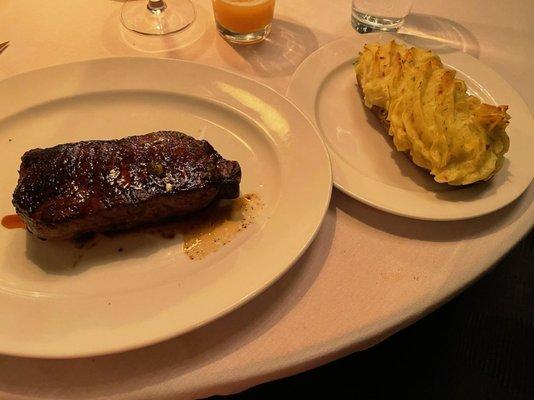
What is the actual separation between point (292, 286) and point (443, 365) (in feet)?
3.07

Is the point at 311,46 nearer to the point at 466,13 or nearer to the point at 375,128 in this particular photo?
the point at 375,128

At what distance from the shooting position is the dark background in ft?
5.48

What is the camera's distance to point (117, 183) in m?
1.11

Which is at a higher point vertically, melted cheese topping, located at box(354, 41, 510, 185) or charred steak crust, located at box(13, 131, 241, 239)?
melted cheese topping, located at box(354, 41, 510, 185)

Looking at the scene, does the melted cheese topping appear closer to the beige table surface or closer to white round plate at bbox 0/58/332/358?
the beige table surface

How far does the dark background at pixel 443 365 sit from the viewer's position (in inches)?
65.8

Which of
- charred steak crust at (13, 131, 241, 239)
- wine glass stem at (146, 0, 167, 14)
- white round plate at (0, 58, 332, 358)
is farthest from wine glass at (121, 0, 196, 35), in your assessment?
charred steak crust at (13, 131, 241, 239)

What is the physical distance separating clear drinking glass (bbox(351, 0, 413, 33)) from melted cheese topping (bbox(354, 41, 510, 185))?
1.36ft

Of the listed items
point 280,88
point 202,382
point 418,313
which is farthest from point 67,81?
point 418,313

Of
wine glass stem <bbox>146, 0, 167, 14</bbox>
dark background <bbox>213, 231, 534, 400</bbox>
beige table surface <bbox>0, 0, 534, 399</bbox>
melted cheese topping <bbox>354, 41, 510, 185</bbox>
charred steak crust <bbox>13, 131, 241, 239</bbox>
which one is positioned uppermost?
melted cheese topping <bbox>354, 41, 510, 185</bbox>

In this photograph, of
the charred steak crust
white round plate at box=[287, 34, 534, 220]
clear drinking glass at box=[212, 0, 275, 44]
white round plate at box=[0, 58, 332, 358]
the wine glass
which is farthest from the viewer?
the wine glass

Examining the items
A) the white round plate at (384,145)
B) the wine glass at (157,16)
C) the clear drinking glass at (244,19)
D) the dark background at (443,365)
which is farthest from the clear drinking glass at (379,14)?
the dark background at (443,365)

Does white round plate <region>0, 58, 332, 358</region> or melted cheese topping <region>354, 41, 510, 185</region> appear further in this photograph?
melted cheese topping <region>354, 41, 510, 185</region>

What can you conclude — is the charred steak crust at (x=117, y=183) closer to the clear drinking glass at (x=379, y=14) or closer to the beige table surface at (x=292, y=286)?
the beige table surface at (x=292, y=286)
